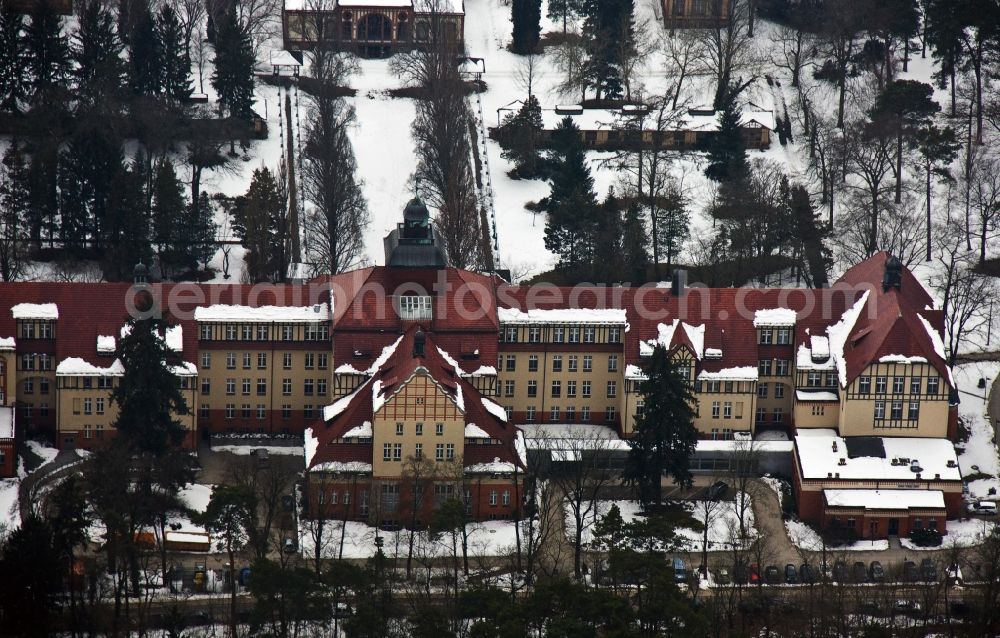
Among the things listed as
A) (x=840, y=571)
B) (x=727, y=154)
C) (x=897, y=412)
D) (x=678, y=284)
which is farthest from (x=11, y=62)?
(x=840, y=571)

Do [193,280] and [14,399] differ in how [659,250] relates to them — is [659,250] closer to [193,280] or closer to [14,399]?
[193,280]

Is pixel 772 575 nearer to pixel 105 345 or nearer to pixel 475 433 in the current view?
pixel 475 433

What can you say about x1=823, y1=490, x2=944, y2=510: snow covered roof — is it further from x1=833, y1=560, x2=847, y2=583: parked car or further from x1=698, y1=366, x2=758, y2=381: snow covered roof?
x1=698, y1=366, x2=758, y2=381: snow covered roof

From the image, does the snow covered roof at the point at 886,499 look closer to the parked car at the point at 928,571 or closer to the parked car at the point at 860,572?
the parked car at the point at 928,571

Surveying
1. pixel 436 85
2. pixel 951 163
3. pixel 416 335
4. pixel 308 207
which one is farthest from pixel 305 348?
pixel 951 163

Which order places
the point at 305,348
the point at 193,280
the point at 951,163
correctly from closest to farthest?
the point at 305,348 < the point at 193,280 < the point at 951,163
